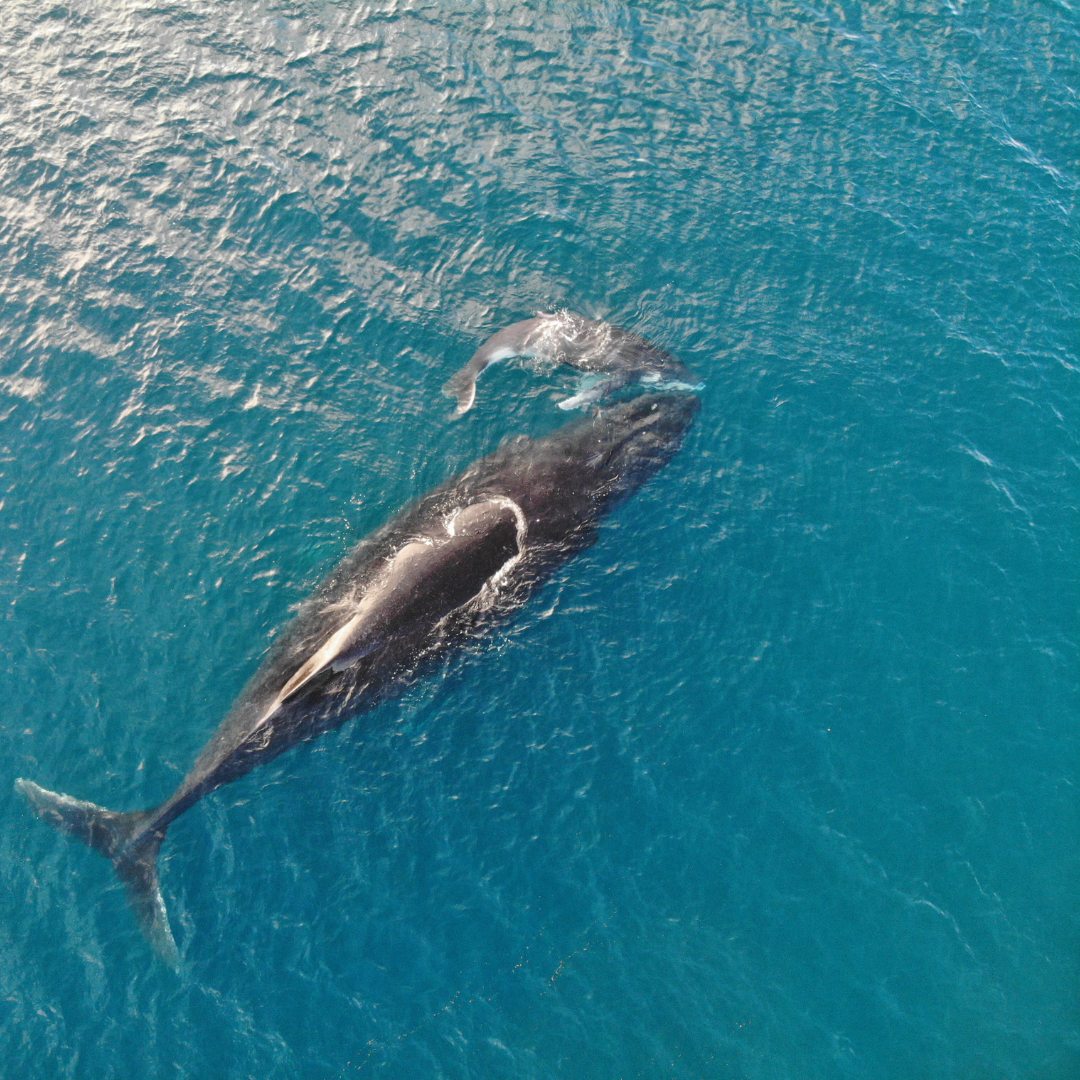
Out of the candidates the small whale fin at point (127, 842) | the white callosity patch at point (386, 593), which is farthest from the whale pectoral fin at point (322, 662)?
the small whale fin at point (127, 842)

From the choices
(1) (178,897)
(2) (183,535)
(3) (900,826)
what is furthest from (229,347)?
(3) (900,826)

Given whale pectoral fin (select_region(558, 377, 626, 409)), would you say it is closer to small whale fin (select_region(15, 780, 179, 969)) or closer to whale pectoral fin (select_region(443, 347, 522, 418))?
whale pectoral fin (select_region(443, 347, 522, 418))

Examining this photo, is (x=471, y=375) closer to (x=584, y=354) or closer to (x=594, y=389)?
(x=584, y=354)

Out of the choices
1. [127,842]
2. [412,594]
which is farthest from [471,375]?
[127,842]

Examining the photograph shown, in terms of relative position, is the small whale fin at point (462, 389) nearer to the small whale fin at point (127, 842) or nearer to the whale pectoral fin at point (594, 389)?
the whale pectoral fin at point (594, 389)

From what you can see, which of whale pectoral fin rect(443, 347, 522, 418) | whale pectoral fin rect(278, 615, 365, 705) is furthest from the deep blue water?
whale pectoral fin rect(278, 615, 365, 705)

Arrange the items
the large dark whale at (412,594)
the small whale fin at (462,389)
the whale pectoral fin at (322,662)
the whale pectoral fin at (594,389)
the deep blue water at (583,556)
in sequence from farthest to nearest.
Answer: the whale pectoral fin at (594,389), the small whale fin at (462,389), the whale pectoral fin at (322,662), the large dark whale at (412,594), the deep blue water at (583,556)
